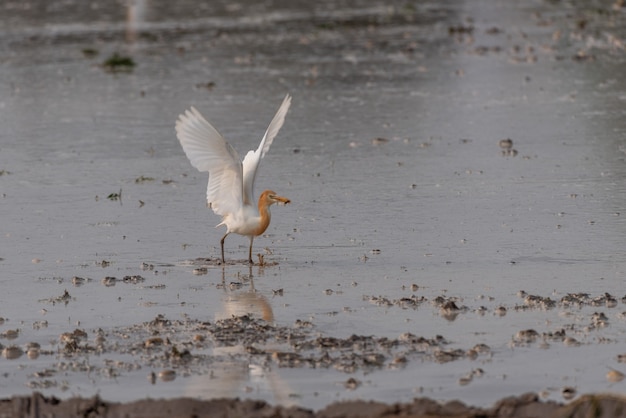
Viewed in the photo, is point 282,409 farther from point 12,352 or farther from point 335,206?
point 335,206

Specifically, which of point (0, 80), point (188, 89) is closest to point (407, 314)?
point (188, 89)

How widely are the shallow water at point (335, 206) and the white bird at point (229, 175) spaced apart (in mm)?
378

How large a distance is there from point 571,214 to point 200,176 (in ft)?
14.0

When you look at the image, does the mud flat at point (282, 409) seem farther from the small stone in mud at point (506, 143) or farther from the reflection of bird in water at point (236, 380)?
the small stone in mud at point (506, 143)

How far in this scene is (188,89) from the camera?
20.8 meters

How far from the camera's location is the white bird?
36.3 feet

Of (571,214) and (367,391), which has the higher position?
(571,214)

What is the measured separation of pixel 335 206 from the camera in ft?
42.9

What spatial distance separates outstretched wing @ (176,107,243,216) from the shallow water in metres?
0.53

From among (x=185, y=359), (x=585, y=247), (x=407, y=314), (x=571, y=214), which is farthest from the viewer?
(x=571, y=214)

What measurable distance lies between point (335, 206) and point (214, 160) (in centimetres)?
218

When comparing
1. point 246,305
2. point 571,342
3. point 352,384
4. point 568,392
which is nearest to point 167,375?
point 352,384

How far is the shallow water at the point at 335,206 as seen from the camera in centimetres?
816

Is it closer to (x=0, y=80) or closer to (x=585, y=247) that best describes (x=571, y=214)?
(x=585, y=247)
